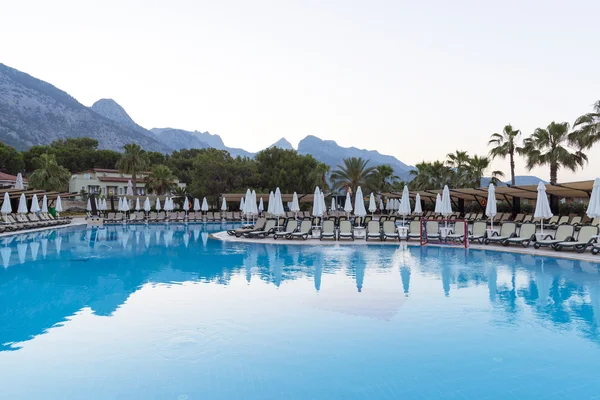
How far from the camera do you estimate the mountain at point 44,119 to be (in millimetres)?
117562

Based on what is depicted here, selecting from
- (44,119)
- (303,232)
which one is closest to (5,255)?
(303,232)

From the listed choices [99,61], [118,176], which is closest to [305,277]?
[99,61]

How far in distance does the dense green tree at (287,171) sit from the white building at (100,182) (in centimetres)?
1910

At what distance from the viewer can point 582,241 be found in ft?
41.8

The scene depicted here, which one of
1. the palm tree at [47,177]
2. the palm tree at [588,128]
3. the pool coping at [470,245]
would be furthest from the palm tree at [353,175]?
the palm tree at [47,177]

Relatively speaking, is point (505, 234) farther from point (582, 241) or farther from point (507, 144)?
point (507, 144)

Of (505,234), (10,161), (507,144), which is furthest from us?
(10,161)

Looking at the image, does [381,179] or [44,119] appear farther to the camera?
[44,119]

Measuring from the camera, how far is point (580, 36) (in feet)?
55.4

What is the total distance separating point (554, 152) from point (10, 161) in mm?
62833

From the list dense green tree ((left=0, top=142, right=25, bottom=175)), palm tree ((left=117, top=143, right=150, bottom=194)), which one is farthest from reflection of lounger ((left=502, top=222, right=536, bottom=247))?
dense green tree ((left=0, top=142, right=25, bottom=175))

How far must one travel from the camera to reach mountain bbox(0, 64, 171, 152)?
11756cm

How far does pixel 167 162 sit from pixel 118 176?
7.41m

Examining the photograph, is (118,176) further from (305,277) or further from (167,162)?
(305,277)
